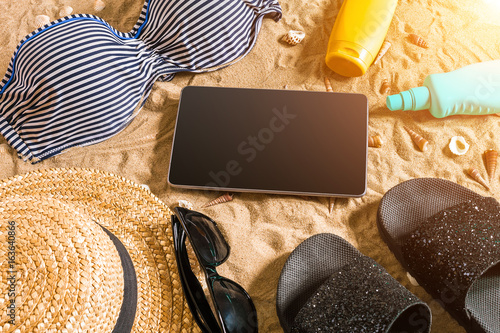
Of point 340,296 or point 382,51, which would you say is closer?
point 340,296

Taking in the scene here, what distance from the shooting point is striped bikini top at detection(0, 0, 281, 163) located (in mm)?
958

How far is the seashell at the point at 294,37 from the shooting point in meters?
1.12

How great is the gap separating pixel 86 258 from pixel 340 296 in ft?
1.50

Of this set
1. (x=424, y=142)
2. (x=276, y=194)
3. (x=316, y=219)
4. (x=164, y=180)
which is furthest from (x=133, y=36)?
(x=424, y=142)

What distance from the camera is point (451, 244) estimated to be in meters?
0.77

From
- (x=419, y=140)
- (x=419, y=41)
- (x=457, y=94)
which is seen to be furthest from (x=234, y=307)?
(x=419, y=41)

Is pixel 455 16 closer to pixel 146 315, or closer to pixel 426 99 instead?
pixel 426 99

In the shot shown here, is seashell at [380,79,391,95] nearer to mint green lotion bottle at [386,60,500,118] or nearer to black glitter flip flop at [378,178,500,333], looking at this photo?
mint green lotion bottle at [386,60,500,118]

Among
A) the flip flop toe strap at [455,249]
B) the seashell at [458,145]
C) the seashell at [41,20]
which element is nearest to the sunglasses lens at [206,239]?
the flip flop toe strap at [455,249]

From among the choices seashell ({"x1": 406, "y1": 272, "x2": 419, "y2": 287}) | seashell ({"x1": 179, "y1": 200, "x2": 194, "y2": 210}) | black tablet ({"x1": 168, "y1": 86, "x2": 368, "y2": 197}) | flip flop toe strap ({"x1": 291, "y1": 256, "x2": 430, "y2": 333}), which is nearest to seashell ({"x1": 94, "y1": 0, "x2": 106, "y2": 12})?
black tablet ({"x1": 168, "y1": 86, "x2": 368, "y2": 197})

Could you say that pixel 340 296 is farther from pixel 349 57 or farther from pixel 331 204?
pixel 349 57

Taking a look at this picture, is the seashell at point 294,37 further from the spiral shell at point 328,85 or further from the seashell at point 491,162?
the seashell at point 491,162

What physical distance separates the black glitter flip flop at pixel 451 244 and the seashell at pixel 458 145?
0.11 m

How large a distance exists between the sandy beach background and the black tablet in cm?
4
